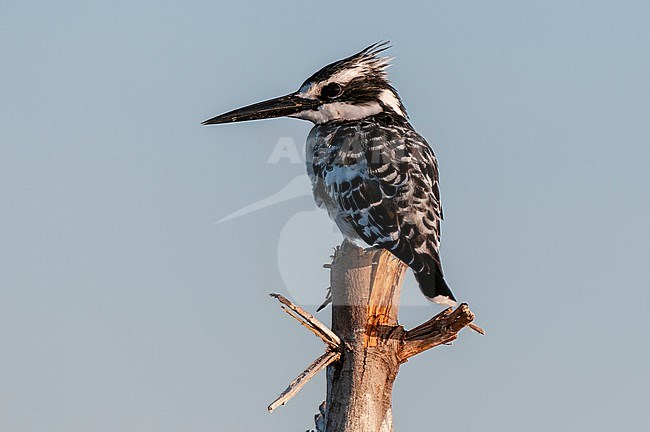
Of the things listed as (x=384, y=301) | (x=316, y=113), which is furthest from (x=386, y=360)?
(x=316, y=113)

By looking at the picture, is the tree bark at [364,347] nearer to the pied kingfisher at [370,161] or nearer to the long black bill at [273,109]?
the pied kingfisher at [370,161]

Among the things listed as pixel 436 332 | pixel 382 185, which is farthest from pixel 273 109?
pixel 436 332

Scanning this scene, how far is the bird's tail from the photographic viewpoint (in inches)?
324

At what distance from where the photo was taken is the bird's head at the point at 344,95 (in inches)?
416

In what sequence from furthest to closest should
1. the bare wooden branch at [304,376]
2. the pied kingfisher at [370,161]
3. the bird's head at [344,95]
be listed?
the bird's head at [344,95] → the pied kingfisher at [370,161] → the bare wooden branch at [304,376]

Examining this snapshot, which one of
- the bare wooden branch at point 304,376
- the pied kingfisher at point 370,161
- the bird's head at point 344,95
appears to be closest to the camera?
the bare wooden branch at point 304,376

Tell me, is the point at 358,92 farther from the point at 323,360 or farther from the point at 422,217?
the point at 323,360

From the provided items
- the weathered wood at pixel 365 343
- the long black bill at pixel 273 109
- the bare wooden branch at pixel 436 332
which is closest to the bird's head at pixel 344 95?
the long black bill at pixel 273 109

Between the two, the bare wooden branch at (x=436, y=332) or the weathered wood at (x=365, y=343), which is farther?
the weathered wood at (x=365, y=343)

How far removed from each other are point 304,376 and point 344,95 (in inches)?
143

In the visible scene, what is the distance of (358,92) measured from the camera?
34.9ft

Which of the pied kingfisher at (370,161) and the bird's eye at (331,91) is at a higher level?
the bird's eye at (331,91)

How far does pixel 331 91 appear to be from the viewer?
10570 millimetres

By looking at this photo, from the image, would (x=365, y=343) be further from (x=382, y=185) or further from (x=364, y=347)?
(x=382, y=185)
